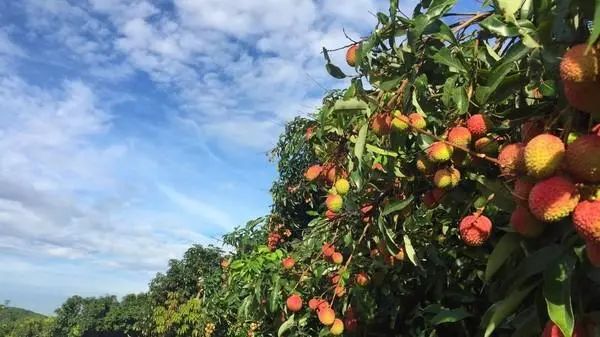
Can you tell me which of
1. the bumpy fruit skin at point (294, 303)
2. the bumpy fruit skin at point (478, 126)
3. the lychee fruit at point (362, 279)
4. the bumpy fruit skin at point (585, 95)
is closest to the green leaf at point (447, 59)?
the bumpy fruit skin at point (478, 126)

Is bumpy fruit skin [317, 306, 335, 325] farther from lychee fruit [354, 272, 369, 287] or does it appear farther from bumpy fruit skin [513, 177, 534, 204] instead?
bumpy fruit skin [513, 177, 534, 204]

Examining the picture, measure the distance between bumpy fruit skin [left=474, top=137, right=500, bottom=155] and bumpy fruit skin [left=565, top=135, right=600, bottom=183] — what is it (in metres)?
0.62

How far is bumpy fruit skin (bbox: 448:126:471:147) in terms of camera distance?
1.51 metres

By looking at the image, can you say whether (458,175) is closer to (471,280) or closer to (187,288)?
(471,280)

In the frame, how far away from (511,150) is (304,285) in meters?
2.56

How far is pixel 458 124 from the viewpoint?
1.59m

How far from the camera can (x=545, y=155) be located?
892mm

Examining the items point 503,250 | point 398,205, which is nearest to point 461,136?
point 503,250

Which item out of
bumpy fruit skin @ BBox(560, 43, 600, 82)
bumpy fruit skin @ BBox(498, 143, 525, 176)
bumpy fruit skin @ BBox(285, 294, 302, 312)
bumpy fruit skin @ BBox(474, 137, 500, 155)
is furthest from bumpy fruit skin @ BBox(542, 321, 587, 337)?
bumpy fruit skin @ BBox(285, 294, 302, 312)

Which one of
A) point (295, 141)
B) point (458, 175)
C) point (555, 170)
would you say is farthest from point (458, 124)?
point (295, 141)

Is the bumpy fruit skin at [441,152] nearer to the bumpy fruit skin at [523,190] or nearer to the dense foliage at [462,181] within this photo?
the dense foliage at [462,181]

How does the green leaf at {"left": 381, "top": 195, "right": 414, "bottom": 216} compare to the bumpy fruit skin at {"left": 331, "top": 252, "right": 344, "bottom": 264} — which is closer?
the green leaf at {"left": 381, "top": 195, "right": 414, "bottom": 216}

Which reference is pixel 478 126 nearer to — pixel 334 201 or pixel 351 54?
pixel 351 54

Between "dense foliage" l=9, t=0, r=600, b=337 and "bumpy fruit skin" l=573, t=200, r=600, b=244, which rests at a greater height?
"dense foliage" l=9, t=0, r=600, b=337
